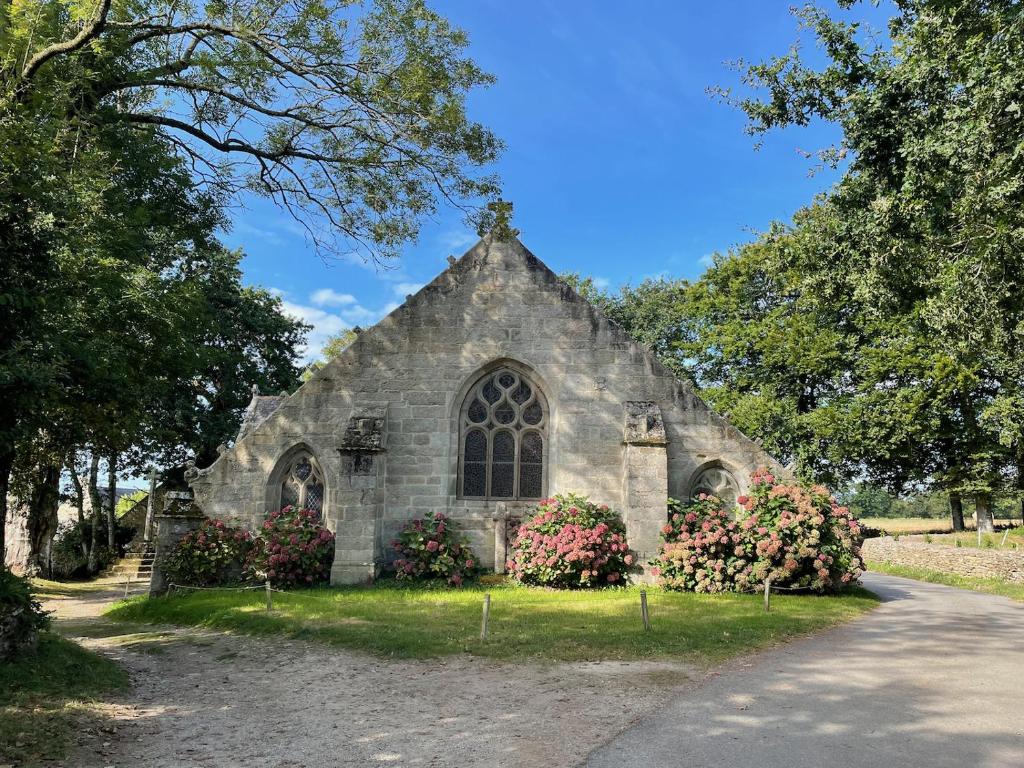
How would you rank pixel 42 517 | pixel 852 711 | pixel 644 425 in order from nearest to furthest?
pixel 852 711 < pixel 644 425 < pixel 42 517

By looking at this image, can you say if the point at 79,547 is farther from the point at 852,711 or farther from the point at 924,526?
the point at 924,526

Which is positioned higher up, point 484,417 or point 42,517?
point 484,417

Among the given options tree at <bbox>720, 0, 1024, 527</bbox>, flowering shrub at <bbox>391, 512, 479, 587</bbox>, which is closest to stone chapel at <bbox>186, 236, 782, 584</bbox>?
flowering shrub at <bbox>391, 512, 479, 587</bbox>

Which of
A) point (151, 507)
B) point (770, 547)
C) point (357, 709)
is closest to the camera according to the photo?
point (357, 709)

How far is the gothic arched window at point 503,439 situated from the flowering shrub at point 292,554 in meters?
3.28

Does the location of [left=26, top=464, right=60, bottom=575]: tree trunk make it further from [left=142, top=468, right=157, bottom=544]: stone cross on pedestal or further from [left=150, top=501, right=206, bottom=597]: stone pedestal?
[left=150, top=501, right=206, bottom=597]: stone pedestal

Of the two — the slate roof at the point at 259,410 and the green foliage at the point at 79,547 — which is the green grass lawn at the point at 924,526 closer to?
the slate roof at the point at 259,410

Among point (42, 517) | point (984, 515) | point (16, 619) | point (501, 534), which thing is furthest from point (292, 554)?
point (984, 515)

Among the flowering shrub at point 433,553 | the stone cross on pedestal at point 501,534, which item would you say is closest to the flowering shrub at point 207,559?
the flowering shrub at point 433,553

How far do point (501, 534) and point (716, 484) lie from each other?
4.94 metres

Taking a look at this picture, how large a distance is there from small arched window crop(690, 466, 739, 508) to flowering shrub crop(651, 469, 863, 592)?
112 cm

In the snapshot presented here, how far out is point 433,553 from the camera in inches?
562

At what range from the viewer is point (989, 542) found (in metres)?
23.4

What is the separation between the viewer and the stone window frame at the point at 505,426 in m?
15.3
